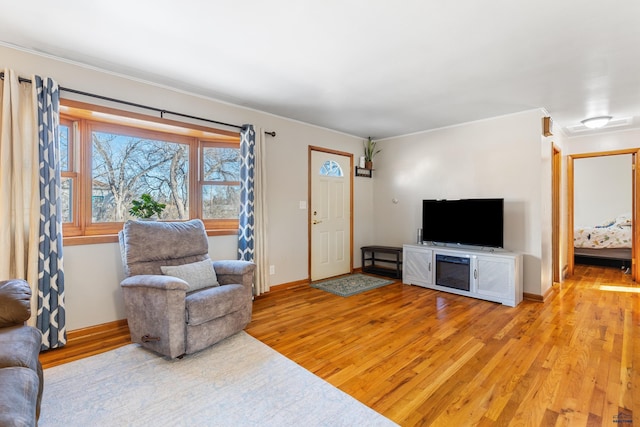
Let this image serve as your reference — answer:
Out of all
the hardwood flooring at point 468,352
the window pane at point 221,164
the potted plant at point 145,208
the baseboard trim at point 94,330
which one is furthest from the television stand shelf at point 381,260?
the baseboard trim at point 94,330

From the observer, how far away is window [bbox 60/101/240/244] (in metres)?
2.81

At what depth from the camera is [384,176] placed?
211 inches

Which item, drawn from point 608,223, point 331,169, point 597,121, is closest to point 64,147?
point 331,169

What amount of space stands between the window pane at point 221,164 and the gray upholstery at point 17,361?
2.19 meters

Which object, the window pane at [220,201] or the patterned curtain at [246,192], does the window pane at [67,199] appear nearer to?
the window pane at [220,201]

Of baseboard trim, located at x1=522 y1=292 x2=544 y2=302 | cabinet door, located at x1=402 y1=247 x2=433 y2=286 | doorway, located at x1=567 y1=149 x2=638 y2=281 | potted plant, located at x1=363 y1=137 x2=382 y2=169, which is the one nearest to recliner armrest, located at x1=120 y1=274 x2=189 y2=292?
cabinet door, located at x1=402 y1=247 x2=433 y2=286

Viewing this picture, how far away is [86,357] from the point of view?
2.32 m

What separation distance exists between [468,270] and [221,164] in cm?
351

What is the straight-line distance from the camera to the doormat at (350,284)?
410cm

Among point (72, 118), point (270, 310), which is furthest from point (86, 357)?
point (72, 118)

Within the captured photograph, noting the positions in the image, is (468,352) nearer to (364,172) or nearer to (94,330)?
(94,330)

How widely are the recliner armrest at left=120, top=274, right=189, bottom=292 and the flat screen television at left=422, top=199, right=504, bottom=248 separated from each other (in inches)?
137

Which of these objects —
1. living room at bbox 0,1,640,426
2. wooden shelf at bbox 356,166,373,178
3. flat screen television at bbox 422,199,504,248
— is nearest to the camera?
living room at bbox 0,1,640,426

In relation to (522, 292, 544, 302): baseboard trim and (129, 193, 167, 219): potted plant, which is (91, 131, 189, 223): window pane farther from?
(522, 292, 544, 302): baseboard trim
